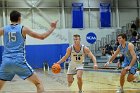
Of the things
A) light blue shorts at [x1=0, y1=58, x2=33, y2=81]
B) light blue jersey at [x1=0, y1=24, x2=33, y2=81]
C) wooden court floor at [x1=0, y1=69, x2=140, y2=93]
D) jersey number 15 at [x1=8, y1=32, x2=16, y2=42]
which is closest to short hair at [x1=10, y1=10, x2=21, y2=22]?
light blue jersey at [x1=0, y1=24, x2=33, y2=81]

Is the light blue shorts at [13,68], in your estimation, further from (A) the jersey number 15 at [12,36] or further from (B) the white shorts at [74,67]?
(B) the white shorts at [74,67]

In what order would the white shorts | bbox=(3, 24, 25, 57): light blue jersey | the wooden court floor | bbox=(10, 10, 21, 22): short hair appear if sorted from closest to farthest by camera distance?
bbox=(10, 10, 21, 22): short hair < bbox=(3, 24, 25, 57): light blue jersey < the white shorts < the wooden court floor

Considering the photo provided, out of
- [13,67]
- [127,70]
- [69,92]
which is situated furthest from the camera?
[69,92]

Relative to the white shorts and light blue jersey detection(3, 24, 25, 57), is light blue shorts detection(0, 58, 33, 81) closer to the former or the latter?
light blue jersey detection(3, 24, 25, 57)

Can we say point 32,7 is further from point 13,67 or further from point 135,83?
point 13,67

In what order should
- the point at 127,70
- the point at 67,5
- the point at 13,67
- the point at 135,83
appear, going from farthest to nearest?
the point at 67,5 < the point at 135,83 < the point at 127,70 < the point at 13,67

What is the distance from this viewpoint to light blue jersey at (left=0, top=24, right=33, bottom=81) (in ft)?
21.5

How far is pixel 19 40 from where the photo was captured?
262 inches

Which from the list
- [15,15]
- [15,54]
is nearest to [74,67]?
[15,54]

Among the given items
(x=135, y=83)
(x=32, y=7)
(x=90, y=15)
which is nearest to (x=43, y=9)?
(x=32, y=7)

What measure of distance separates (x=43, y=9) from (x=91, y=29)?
5243mm

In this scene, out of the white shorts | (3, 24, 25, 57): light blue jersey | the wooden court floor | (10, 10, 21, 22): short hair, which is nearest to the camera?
(10, 10, 21, 22): short hair

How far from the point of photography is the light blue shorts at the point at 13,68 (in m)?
6.53

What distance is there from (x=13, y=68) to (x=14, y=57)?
219 mm
